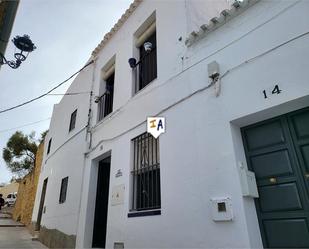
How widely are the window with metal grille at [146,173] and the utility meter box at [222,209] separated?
1.22m

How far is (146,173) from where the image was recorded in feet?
14.5

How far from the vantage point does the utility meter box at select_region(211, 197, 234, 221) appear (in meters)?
2.77

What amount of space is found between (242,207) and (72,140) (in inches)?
247

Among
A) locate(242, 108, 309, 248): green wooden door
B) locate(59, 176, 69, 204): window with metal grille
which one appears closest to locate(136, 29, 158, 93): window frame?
locate(242, 108, 309, 248): green wooden door

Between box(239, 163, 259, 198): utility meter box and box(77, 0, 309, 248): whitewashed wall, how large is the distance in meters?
0.09

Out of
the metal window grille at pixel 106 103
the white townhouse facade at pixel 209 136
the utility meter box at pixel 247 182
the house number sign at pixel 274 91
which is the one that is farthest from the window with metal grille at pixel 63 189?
the house number sign at pixel 274 91

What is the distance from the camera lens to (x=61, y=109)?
412 inches

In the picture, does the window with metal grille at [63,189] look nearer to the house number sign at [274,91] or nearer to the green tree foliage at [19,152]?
the house number sign at [274,91]

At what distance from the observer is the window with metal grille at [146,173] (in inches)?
164

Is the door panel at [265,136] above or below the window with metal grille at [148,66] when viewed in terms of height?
below

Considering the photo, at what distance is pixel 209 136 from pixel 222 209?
3.11 feet

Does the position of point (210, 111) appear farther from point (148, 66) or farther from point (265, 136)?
point (148, 66)

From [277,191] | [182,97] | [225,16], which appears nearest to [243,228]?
[277,191]

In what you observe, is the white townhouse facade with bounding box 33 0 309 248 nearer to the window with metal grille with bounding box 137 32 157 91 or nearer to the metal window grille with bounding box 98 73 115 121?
the window with metal grille with bounding box 137 32 157 91
